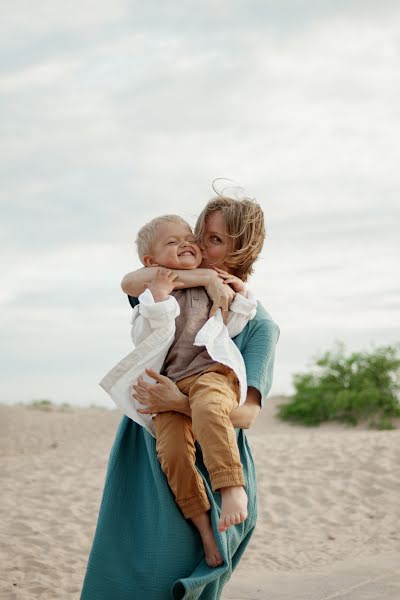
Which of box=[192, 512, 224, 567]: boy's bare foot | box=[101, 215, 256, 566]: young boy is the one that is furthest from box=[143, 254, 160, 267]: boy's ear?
box=[192, 512, 224, 567]: boy's bare foot

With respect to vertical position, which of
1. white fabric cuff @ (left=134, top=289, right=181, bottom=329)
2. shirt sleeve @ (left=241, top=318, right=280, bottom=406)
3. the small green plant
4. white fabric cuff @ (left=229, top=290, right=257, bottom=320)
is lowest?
shirt sleeve @ (left=241, top=318, right=280, bottom=406)

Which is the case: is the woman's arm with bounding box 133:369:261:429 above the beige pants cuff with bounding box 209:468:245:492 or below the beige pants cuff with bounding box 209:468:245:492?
above

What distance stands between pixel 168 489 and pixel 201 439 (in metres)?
0.48

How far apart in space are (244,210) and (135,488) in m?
1.38

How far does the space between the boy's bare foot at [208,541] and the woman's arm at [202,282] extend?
2.90 feet

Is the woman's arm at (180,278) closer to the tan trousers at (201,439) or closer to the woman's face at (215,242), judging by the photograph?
the woman's face at (215,242)

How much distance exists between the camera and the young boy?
2.94m

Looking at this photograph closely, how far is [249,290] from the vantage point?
353 cm

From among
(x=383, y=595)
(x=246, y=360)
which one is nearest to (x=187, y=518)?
(x=246, y=360)

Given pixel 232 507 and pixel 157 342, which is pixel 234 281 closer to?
pixel 157 342

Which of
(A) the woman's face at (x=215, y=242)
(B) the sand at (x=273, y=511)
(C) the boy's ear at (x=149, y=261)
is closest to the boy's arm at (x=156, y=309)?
(C) the boy's ear at (x=149, y=261)

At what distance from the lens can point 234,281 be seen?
3.45 metres

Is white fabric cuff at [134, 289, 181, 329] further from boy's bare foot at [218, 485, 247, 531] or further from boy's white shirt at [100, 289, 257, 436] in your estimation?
boy's bare foot at [218, 485, 247, 531]

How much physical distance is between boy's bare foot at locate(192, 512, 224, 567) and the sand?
2.20 m
